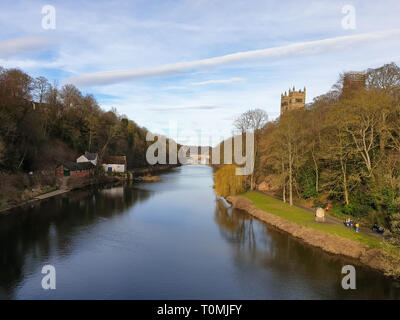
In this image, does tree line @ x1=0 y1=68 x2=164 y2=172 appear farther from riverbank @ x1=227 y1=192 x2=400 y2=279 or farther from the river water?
riverbank @ x1=227 y1=192 x2=400 y2=279

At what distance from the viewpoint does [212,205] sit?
34438 millimetres

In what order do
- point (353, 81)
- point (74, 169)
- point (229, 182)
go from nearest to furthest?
point (353, 81)
point (229, 182)
point (74, 169)

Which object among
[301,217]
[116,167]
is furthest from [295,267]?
[116,167]

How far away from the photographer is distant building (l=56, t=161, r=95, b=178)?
46406 mm

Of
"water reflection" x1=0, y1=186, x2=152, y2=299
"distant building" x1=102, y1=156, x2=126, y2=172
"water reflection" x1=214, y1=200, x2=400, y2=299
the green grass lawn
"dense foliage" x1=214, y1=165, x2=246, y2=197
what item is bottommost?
"water reflection" x1=214, y1=200, x2=400, y2=299

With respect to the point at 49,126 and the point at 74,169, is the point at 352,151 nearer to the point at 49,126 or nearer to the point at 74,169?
the point at 74,169

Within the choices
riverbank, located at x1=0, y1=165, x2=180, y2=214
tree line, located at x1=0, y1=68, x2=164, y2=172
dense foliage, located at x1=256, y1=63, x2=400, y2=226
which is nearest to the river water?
riverbank, located at x1=0, y1=165, x2=180, y2=214

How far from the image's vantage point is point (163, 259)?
17.6 meters

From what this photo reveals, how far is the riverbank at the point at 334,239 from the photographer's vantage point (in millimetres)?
15489

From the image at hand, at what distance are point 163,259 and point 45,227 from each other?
11.3 metres

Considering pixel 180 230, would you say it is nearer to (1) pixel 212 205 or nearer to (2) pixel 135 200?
(1) pixel 212 205

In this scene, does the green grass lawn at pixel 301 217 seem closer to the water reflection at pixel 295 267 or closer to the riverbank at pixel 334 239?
the riverbank at pixel 334 239
